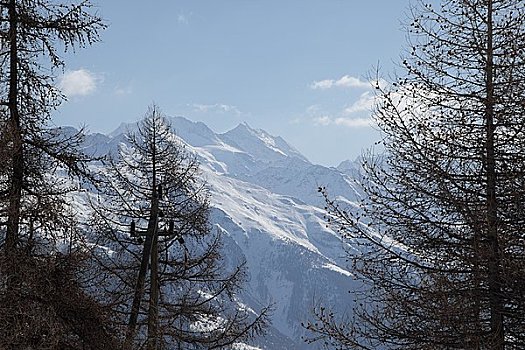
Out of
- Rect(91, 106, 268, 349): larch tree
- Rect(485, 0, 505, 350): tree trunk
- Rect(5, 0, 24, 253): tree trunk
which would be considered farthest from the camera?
Rect(91, 106, 268, 349): larch tree

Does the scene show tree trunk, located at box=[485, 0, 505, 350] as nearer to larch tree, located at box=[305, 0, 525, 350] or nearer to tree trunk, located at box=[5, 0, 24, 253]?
larch tree, located at box=[305, 0, 525, 350]

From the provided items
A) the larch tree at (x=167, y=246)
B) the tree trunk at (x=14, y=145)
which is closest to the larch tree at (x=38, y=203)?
the tree trunk at (x=14, y=145)

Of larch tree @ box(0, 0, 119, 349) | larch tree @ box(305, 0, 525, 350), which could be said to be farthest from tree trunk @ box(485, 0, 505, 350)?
larch tree @ box(0, 0, 119, 349)

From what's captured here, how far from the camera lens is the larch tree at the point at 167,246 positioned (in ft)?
47.3

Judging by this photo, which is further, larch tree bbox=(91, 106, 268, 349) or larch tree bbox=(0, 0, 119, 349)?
larch tree bbox=(91, 106, 268, 349)

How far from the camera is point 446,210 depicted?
1001 centimetres

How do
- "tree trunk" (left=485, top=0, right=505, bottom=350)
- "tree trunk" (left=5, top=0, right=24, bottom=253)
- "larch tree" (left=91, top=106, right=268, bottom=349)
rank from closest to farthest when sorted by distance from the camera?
"tree trunk" (left=485, top=0, right=505, bottom=350) → "tree trunk" (left=5, top=0, right=24, bottom=253) → "larch tree" (left=91, top=106, right=268, bottom=349)

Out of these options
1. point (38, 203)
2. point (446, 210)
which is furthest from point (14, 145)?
point (446, 210)

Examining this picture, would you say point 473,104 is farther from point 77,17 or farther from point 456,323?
point 77,17

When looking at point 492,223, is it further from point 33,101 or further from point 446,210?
point 33,101

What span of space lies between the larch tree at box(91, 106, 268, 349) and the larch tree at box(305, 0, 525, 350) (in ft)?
15.9

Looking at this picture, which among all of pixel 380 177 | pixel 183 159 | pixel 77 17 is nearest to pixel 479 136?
pixel 380 177

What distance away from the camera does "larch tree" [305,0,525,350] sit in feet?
30.5

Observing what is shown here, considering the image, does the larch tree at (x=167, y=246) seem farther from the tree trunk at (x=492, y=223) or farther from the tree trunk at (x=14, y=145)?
the tree trunk at (x=492, y=223)
